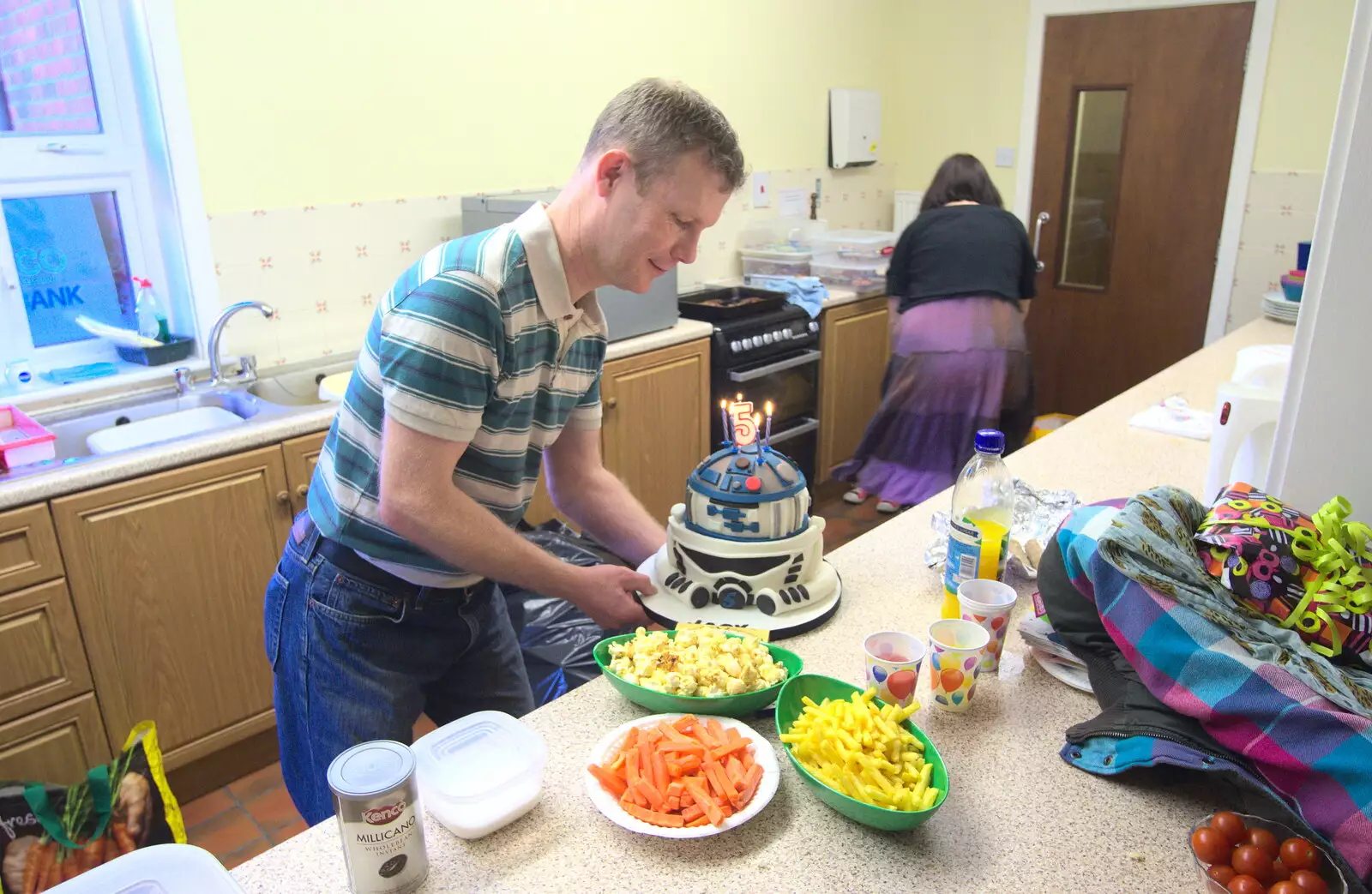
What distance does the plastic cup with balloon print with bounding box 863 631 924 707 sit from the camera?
1.16 metres

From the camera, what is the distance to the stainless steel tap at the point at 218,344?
2.58 m

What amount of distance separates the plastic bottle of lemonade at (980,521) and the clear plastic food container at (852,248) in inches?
115

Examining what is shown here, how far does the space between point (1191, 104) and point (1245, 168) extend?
37 cm

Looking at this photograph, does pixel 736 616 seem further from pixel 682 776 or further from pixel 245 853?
pixel 245 853

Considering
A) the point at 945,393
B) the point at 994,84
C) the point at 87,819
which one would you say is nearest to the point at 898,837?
the point at 87,819

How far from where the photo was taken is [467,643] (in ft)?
4.97

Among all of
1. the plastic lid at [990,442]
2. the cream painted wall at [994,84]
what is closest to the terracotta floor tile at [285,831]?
the plastic lid at [990,442]

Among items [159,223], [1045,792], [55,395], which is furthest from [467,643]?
[159,223]

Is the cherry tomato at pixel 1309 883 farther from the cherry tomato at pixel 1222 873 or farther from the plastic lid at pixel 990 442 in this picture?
the plastic lid at pixel 990 442

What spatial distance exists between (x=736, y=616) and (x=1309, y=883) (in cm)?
74

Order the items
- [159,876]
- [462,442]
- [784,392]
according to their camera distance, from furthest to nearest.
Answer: [784,392] < [462,442] < [159,876]

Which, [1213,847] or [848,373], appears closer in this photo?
[1213,847]

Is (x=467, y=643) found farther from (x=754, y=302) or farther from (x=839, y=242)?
(x=839, y=242)

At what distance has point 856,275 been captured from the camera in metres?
4.25
